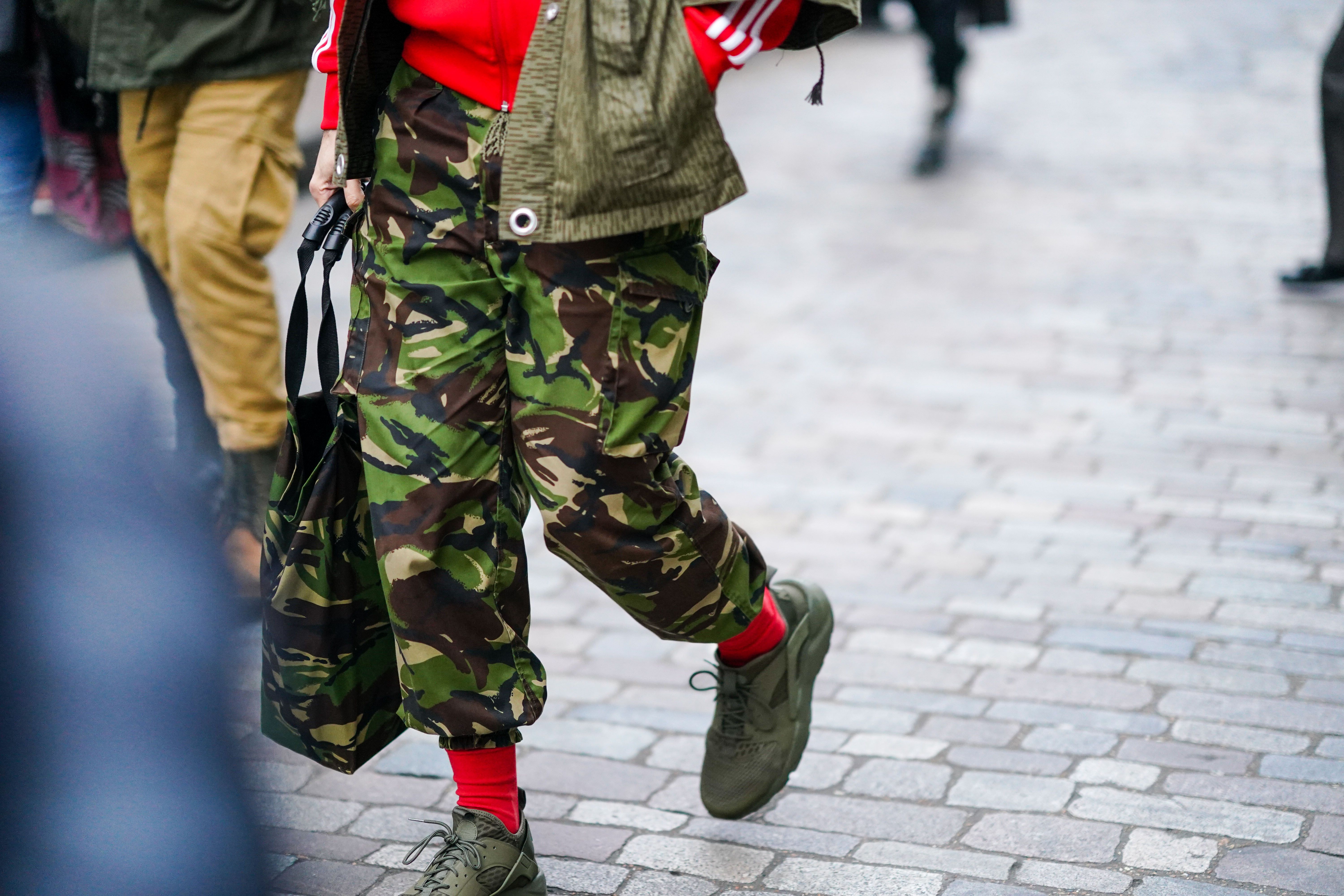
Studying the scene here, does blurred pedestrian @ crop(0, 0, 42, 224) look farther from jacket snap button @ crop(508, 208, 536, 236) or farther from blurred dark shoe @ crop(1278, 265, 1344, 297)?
blurred dark shoe @ crop(1278, 265, 1344, 297)

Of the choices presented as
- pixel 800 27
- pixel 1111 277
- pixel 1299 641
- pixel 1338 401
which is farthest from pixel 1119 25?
pixel 800 27

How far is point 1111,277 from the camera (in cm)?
667

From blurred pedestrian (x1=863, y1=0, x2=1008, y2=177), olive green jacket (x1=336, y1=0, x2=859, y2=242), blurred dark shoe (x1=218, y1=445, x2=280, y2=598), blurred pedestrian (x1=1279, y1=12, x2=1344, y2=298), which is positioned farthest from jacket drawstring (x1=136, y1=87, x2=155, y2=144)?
blurred pedestrian (x1=863, y1=0, x2=1008, y2=177)

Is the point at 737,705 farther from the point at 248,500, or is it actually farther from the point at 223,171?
the point at 223,171

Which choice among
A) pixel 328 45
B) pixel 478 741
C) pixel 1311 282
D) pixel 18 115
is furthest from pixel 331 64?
pixel 1311 282

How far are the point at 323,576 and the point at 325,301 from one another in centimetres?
43

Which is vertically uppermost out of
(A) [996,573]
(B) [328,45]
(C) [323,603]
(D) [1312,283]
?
(B) [328,45]

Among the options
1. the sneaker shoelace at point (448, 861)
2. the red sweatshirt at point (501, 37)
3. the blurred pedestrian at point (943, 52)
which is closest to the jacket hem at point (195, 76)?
the red sweatshirt at point (501, 37)

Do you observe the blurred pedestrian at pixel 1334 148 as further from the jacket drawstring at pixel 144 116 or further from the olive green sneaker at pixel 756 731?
the jacket drawstring at pixel 144 116

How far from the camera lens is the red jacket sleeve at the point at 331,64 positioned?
2.35 m

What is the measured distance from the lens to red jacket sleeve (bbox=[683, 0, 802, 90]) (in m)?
2.12

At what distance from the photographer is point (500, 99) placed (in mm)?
2229

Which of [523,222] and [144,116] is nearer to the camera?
[523,222]

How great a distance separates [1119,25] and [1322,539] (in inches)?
394
